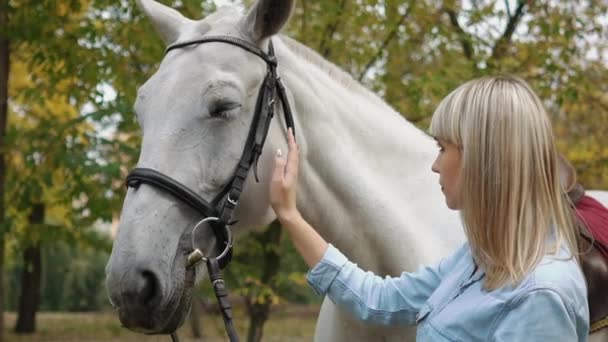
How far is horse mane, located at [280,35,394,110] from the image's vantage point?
298 cm

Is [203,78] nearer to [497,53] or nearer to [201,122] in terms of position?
[201,122]

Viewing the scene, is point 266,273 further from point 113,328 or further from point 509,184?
point 113,328

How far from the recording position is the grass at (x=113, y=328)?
1401cm

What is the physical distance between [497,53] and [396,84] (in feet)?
3.10

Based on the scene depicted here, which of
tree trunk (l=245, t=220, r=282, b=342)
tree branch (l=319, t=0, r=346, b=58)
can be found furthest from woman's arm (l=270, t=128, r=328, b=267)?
tree trunk (l=245, t=220, r=282, b=342)

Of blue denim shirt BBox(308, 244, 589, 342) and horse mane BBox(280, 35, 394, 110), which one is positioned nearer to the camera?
blue denim shirt BBox(308, 244, 589, 342)

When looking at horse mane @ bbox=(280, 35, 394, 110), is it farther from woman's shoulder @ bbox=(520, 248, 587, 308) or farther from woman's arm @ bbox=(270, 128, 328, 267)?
woman's shoulder @ bbox=(520, 248, 587, 308)

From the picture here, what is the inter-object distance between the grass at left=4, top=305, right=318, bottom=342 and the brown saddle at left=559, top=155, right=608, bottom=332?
27.7 feet

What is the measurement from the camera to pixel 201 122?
7.61 feet

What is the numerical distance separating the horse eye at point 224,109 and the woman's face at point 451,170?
734 mm

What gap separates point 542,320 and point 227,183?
1.13 m

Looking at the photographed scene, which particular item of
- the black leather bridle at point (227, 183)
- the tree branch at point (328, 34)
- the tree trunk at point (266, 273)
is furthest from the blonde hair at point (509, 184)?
the tree trunk at point (266, 273)

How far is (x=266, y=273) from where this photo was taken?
Answer: 734cm

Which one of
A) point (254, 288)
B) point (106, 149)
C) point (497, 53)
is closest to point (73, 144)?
point (106, 149)
